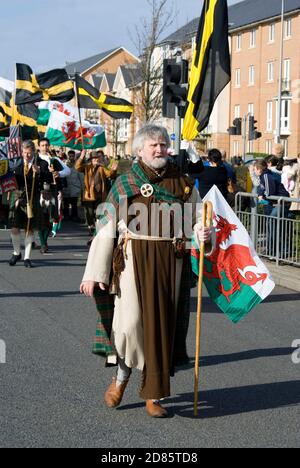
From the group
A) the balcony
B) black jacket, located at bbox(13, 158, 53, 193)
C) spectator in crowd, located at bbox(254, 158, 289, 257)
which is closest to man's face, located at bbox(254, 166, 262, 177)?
spectator in crowd, located at bbox(254, 158, 289, 257)

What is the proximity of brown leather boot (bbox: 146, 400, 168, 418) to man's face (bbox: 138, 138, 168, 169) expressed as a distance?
1.54m

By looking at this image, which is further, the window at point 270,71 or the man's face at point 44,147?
the window at point 270,71

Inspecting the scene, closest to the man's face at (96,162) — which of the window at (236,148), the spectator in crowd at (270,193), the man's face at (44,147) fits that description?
the man's face at (44,147)

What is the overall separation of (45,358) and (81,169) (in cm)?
932

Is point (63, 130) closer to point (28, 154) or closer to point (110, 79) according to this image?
point (28, 154)

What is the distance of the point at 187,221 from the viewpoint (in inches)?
236

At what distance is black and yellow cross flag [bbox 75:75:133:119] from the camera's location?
1892 centimetres

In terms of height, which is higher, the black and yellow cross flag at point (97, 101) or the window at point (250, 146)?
the black and yellow cross flag at point (97, 101)

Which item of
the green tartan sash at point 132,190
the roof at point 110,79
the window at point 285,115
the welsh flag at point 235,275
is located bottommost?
the welsh flag at point 235,275

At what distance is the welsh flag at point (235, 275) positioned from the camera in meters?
6.23

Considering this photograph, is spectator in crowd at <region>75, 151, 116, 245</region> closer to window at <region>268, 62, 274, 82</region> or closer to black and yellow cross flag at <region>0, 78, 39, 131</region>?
black and yellow cross flag at <region>0, 78, 39, 131</region>

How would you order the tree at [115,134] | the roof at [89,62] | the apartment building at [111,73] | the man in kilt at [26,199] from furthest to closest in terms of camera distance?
1. the roof at [89,62]
2. the apartment building at [111,73]
3. the tree at [115,134]
4. the man in kilt at [26,199]

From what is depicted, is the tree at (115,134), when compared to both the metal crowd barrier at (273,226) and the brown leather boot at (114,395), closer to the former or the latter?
the metal crowd barrier at (273,226)

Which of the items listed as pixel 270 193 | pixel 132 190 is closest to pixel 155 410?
pixel 132 190
